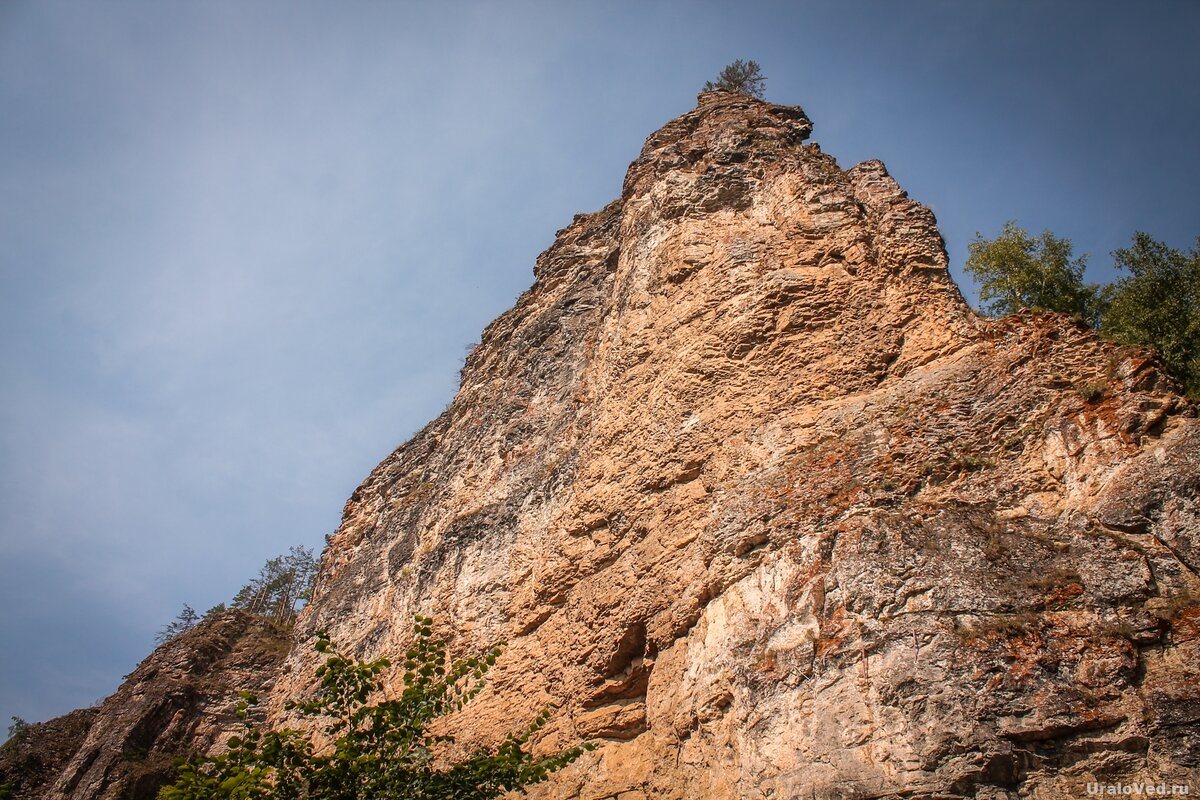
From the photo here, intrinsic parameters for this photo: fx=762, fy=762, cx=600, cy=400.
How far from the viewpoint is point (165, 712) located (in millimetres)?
26578

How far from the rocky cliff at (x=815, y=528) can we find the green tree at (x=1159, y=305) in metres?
11.0

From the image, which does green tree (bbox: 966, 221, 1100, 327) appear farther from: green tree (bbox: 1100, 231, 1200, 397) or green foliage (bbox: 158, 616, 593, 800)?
green foliage (bbox: 158, 616, 593, 800)

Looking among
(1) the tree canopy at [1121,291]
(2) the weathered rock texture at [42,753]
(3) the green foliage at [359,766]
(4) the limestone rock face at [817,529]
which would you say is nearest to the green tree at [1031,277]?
(1) the tree canopy at [1121,291]

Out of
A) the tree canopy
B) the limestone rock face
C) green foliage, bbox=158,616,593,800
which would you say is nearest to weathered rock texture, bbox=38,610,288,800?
the limestone rock face

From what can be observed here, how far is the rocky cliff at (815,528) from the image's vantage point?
771 cm

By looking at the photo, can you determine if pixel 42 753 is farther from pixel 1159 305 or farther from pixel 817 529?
pixel 1159 305

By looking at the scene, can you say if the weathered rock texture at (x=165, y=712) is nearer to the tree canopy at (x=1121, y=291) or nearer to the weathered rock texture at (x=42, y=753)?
the weathered rock texture at (x=42, y=753)

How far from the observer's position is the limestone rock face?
25.3 ft

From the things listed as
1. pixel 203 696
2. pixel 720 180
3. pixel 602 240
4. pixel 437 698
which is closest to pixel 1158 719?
pixel 437 698

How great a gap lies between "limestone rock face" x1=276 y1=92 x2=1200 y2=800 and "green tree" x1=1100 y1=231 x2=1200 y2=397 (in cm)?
1101

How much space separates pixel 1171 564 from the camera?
791 centimetres

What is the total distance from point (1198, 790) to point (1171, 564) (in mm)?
2310

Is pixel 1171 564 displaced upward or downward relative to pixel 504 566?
downward

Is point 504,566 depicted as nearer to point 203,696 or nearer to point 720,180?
point 720,180
